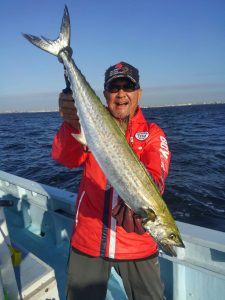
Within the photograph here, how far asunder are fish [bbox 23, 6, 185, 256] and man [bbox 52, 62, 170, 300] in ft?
0.90

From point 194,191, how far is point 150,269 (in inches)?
326

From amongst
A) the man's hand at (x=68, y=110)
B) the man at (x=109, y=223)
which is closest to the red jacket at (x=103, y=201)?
the man at (x=109, y=223)

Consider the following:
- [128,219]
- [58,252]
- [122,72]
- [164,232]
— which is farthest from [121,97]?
[58,252]

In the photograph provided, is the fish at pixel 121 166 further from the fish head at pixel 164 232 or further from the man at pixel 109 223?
the man at pixel 109 223

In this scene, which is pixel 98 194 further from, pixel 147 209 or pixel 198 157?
pixel 198 157

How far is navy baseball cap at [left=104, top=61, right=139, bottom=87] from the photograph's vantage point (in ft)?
9.71

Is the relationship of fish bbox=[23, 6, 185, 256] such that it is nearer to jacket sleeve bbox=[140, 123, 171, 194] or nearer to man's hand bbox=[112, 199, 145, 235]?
man's hand bbox=[112, 199, 145, 235]

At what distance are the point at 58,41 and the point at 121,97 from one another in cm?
82

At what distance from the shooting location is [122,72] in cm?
297

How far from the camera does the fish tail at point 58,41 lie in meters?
2.82

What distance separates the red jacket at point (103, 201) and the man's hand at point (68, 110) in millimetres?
120

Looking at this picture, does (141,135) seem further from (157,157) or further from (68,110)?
(68,110)

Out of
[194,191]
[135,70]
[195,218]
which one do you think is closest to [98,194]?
[135,70]

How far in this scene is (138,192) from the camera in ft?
7.61
